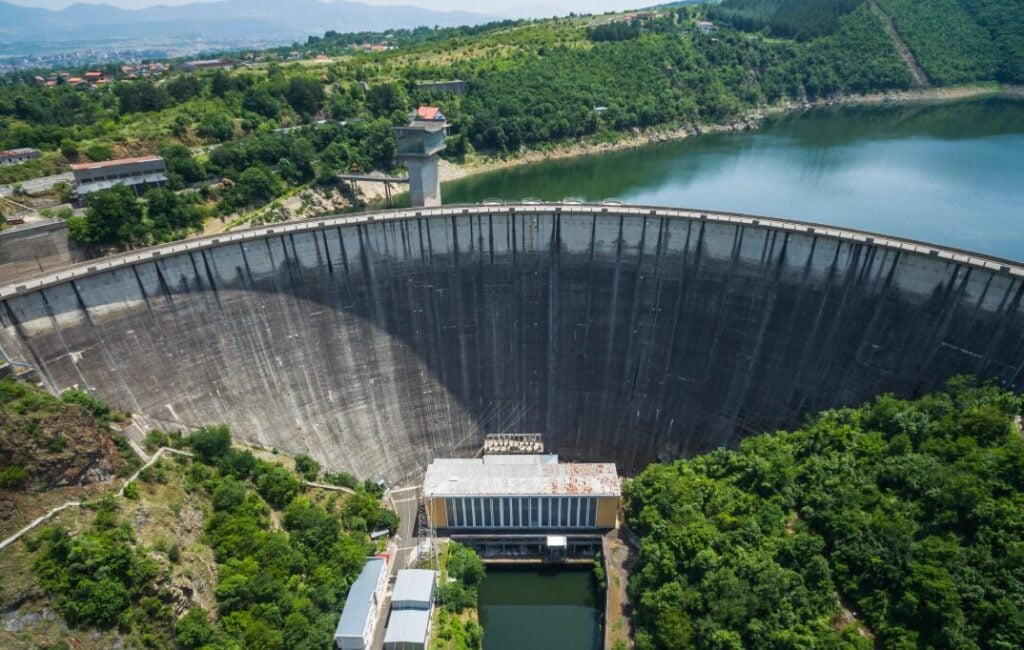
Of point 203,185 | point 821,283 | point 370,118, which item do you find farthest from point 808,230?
point 370,118

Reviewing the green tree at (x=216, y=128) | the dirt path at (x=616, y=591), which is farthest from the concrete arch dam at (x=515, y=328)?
the green tree at (x=216, y=128)

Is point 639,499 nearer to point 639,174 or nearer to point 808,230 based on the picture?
point 808,230

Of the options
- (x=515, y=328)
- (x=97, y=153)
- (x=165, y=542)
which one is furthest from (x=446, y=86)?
(x=165, y=542)

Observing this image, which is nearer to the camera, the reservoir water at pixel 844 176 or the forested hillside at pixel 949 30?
the reservoir water at pixel 844 176

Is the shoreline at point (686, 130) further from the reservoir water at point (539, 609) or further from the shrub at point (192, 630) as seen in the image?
the shrub at point (192, 630)

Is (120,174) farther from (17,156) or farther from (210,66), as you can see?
(210,66)
